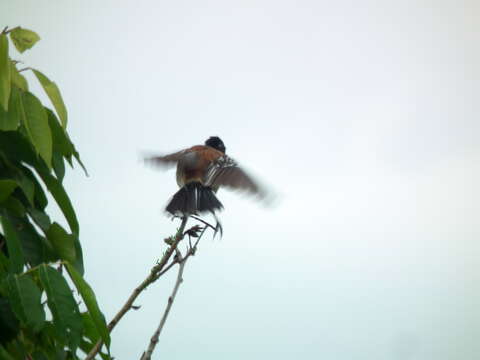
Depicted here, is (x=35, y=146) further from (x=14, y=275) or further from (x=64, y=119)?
(x=14, y=275)

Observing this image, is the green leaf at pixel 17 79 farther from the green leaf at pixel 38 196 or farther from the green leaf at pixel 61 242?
the green leaf at pixel 61 242

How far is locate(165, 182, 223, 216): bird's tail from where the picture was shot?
2.65 meters

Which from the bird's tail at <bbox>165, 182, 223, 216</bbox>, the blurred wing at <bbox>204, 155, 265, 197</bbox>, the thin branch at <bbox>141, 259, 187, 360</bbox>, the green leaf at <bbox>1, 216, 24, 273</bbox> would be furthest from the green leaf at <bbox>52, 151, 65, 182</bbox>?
the blurred wing at <bbox>204, 155, 265, 197</bbox>

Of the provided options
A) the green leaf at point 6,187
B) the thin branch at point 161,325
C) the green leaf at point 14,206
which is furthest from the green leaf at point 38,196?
the thin branch at point 161,325

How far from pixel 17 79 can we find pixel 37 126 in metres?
0.15

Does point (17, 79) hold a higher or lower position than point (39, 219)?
A: higher

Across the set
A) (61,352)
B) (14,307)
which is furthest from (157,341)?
(61,352)

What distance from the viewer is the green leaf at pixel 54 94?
1842 mm

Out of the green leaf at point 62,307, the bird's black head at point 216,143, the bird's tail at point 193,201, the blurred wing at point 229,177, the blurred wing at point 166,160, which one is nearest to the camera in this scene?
the green leaf at point 62,307

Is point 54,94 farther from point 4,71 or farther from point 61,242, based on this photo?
point 61,242

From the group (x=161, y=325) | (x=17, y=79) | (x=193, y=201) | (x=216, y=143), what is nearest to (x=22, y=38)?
(x=17, y=79)

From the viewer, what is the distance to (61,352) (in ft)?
5.66

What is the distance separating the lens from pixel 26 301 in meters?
1.39

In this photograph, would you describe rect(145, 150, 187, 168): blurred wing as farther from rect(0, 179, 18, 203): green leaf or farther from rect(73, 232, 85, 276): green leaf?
rect(0, 179, 18, 203): green leaf
